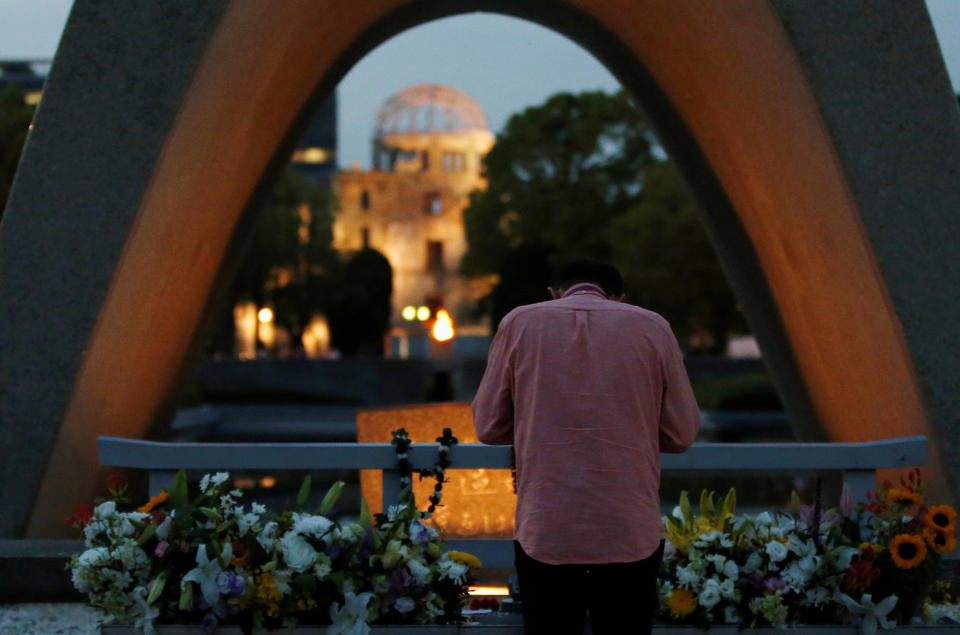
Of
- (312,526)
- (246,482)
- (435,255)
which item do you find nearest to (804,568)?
(312,526)

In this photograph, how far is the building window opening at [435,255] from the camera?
71.8 metres

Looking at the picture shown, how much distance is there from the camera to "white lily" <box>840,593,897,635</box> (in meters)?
4.38

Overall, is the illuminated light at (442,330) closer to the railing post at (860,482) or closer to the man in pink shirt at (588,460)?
the railing post at (860,482)

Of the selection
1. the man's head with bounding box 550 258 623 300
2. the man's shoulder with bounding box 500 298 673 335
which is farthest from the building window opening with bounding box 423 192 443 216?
the man's shoulder with bounding box 500 298 673 335

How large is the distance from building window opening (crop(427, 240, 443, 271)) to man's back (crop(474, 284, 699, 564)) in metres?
68.3

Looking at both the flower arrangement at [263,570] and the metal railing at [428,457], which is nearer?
the flower arrangement at [263,570]

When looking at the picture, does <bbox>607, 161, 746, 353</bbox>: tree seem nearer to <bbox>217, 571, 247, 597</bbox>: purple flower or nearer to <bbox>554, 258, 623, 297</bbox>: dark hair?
<bbox>217, 571, 247, 597</bbox>: purple flower

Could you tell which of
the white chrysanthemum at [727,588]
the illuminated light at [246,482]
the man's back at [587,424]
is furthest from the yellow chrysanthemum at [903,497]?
the illuminated light at [246,482]

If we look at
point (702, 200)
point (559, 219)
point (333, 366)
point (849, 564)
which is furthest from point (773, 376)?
point (559, 219)

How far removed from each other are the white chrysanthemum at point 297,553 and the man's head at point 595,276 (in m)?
1.48

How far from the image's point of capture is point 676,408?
3605 mm

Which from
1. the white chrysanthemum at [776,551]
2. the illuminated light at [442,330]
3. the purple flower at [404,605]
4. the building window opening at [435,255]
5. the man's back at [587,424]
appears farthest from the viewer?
the building window opening at [435,255]

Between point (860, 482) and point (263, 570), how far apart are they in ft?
8.75

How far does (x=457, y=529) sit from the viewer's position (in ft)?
24.3
